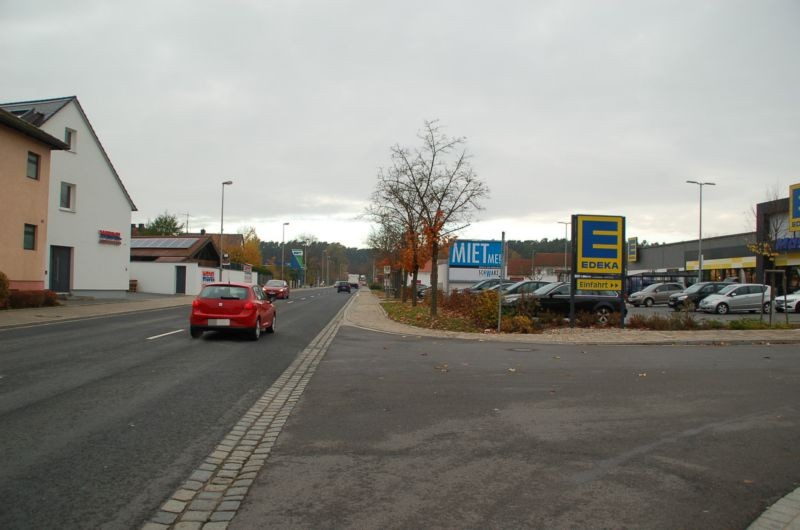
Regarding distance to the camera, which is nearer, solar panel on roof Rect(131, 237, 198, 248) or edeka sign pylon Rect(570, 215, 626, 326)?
edeka sign pylon Rect(570, 215, 626, 326)

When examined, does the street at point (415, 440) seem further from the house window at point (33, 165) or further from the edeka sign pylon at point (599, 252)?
the house window at point (33, 165)

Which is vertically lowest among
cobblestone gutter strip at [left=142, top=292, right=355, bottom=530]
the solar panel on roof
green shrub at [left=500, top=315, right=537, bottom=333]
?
cobblestone gutter strip at [left=142, top=292, right=355, bottom=530]

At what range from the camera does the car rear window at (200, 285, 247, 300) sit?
1522 centimetres

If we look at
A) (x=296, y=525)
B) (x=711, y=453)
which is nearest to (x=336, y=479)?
(x=296, y=525)

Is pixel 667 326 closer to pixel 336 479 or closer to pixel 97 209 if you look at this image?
pixel 336 479

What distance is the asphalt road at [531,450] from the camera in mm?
4090

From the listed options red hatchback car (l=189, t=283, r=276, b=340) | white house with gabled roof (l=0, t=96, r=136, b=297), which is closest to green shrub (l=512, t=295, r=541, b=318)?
red hatchback car (l=189, t=283, r=276, b=340)

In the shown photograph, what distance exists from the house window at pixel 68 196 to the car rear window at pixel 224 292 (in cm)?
2356

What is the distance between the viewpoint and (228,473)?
4.84 metres

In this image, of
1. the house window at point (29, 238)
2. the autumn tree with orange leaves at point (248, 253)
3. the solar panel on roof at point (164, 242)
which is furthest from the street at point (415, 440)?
the autumn tree with orange leaves at point (248, 253)

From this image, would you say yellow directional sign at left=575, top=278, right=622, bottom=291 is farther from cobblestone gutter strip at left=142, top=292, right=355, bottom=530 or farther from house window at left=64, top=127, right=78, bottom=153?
house window at left=64, top=127, right=78, bottom=153

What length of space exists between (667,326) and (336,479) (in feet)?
53.7

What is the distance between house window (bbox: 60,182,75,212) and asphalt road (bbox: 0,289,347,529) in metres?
23.4

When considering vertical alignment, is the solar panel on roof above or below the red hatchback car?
above
